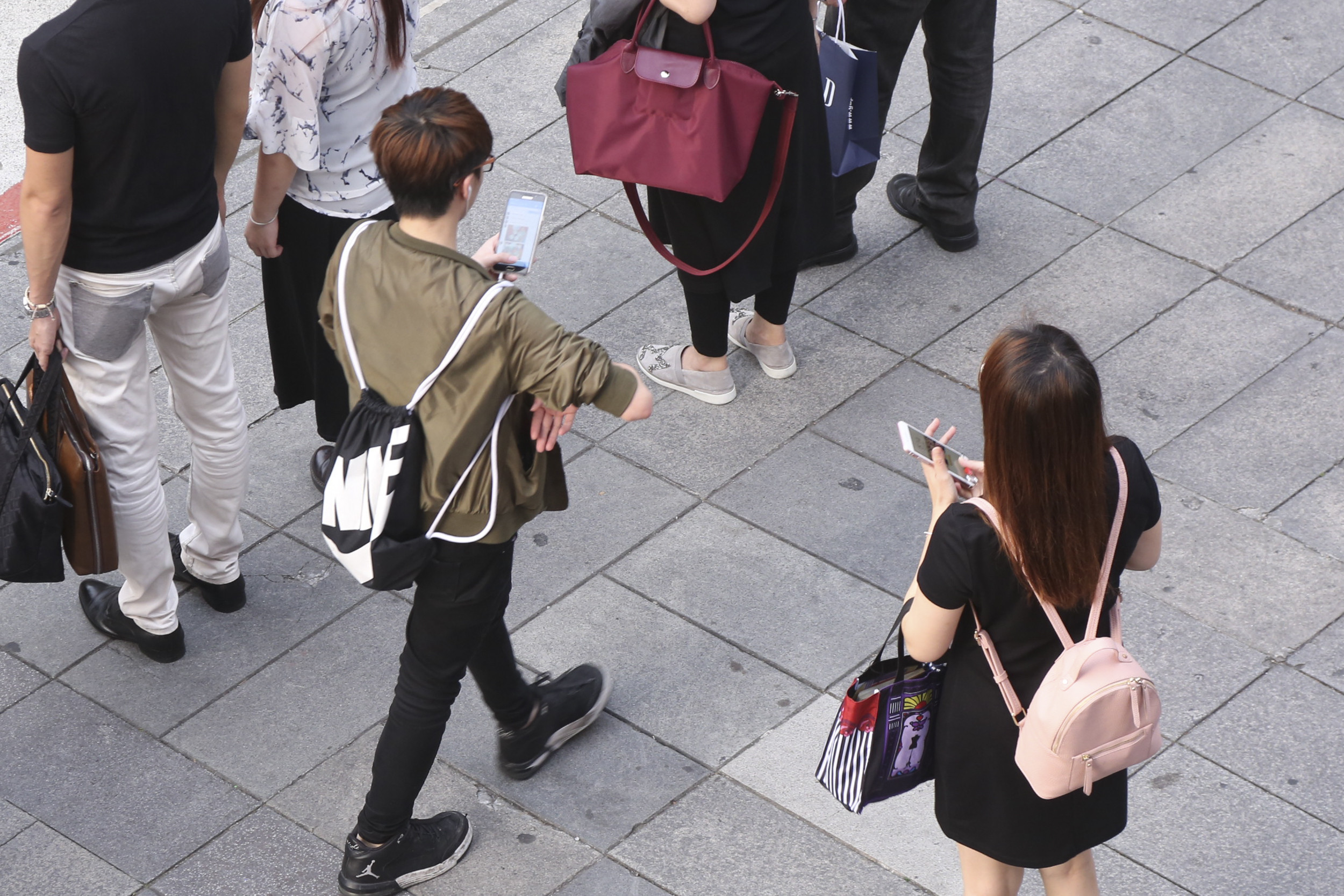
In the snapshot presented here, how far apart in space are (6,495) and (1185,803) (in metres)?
3.12

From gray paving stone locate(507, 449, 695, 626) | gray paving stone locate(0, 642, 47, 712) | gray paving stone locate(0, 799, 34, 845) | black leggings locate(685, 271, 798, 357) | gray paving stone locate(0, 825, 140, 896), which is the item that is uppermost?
black leggings locate(685, 271, 798, 357)

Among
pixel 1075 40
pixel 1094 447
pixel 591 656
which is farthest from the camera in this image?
pixel 1075 40

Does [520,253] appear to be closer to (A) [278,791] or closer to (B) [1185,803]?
(A) [278,791]

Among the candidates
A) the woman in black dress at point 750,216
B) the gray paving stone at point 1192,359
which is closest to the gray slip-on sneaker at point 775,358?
the woman in black dress at point 750,216

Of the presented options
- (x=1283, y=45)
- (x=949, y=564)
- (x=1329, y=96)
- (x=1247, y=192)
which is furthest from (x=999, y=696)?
(x=1283, y=45)

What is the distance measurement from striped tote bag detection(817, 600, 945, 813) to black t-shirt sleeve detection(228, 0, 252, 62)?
2240mm

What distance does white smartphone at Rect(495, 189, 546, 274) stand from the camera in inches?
140

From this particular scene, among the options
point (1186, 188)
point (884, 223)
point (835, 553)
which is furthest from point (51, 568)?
point (1186, 188)

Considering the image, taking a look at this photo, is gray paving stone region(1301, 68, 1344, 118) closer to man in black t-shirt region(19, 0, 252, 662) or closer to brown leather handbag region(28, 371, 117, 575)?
man in black t-shirt region(19, 0, 252, 662)

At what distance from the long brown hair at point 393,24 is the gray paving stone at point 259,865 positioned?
212 centimetres

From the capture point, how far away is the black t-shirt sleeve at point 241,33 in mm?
3992

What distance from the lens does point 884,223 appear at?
248 inches

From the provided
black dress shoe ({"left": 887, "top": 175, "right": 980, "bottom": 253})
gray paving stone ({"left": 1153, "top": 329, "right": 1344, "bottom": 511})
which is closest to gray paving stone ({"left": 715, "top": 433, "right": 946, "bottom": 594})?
gray paving stone ({"left": 1153, "top": 329, "right": 1344, "bottom": 511})

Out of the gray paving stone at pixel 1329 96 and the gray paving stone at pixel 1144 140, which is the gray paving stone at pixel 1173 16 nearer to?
the gray paving stone at pixel 1144 140
